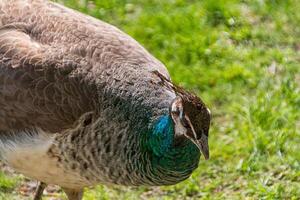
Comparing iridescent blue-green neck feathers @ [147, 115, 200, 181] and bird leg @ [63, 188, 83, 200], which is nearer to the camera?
iridescent blue-green neck feathers @ [147, 115, 200, 181]

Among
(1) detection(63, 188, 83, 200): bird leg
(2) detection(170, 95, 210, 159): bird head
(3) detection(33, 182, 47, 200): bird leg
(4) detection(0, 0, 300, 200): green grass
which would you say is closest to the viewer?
(2) detection(170, 95, 210, 159): bird head

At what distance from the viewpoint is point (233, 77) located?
7254mm

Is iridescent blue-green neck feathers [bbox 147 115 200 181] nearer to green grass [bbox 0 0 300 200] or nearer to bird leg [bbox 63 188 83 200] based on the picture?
bird leg [bbox 63 188 83 200]

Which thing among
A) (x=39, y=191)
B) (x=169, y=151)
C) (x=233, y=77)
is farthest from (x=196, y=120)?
(x=233, y=77)

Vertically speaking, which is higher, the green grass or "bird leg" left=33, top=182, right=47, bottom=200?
the green grass

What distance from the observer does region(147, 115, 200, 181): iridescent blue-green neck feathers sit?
16.8ft

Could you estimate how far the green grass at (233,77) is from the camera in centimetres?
627

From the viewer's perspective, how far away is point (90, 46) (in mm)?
5430

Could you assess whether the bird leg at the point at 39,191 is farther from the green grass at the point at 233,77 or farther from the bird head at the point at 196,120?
the bird head at the point at 196,120

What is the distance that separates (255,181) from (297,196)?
0.33 m

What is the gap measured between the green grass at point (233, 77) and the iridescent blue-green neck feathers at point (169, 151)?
0.99m

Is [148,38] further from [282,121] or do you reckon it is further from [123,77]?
[123,77]

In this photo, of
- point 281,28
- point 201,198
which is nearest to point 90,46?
point 201,198

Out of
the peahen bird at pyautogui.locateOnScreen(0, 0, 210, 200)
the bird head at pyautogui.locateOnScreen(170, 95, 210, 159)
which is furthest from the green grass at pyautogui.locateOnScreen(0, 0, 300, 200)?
the bird head at pyautogui.locateOnScreen(170, 95, 210, 159)
